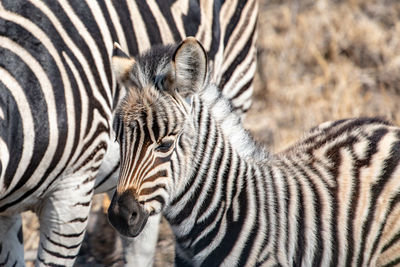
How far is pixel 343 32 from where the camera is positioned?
10.0 meters

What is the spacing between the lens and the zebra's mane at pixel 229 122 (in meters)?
3.73

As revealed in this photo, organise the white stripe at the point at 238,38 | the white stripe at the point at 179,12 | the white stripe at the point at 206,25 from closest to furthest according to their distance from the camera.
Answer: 1. the white stripe at the point at 179,12
2. the white stripe at the point at 206,25
3. the white stripe at the point at 238,38

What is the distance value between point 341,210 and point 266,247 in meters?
0.42

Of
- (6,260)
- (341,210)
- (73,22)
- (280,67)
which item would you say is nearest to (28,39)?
(73,22)

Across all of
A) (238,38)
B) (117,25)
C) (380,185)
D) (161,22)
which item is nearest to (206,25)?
(161,22)

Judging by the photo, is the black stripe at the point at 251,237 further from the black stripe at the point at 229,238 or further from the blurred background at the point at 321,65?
the blurred background at the point at 321,65

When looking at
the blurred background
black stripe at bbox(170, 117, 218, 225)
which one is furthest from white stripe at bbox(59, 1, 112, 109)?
the blurred background

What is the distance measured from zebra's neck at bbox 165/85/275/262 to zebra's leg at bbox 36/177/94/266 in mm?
882

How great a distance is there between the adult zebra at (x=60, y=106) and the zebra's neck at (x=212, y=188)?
88cm

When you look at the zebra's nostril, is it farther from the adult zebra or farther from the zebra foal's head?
the adult zebra

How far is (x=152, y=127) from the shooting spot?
341cm

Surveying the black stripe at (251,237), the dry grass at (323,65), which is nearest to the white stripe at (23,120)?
the black stripe at (251,237)

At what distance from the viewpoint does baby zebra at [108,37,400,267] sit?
3484 mm

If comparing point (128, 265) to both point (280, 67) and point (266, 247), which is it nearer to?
point (266, 247)
